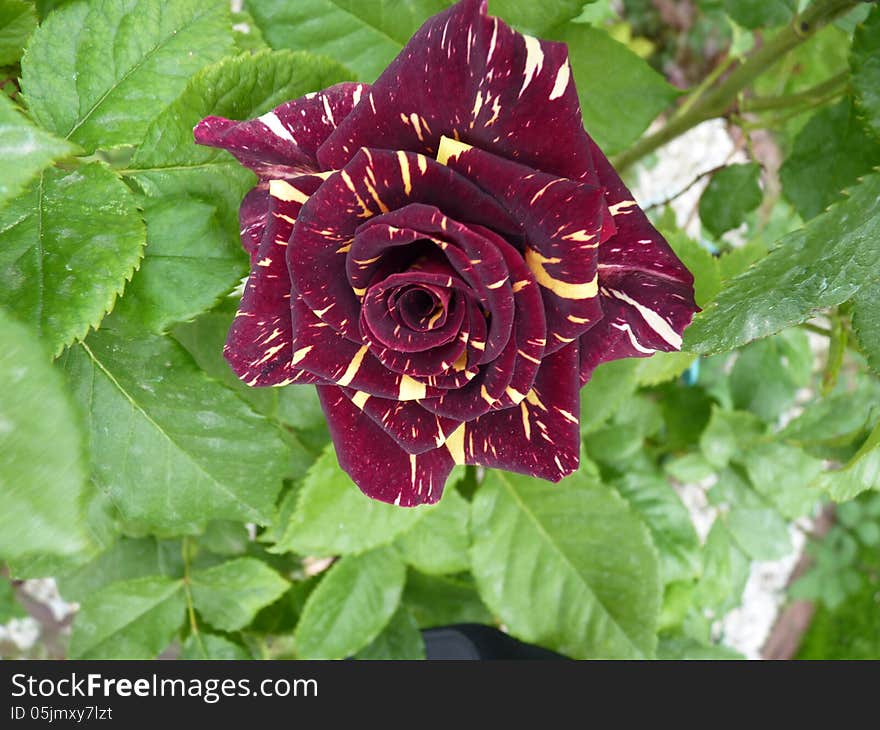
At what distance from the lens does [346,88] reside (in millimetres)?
356

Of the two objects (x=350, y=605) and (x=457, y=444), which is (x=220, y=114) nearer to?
(x=457, y=444)

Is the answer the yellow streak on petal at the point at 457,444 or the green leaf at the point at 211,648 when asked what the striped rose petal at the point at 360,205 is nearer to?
the yellow streak on petal at the point at 457,444

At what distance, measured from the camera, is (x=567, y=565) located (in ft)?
2.28

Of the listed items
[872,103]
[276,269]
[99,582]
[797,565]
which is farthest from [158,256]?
[797,565]

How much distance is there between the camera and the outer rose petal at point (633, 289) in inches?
13.7

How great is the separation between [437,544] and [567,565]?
0.14 meters

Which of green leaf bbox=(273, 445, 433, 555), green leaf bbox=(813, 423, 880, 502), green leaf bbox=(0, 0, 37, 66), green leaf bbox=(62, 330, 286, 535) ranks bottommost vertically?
green leaf bbox=(273, 445, 433, 555)

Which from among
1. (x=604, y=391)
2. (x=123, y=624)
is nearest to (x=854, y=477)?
(x=604, y=391)

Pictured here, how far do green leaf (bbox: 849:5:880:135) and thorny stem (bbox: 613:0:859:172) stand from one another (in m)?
0.05

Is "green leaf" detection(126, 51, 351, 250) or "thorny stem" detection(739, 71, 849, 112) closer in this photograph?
"green leaf" detection(126, 51, 351, 250)

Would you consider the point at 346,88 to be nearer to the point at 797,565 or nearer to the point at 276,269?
the point at 276,269

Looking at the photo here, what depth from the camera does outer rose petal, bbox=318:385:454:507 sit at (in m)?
0.40

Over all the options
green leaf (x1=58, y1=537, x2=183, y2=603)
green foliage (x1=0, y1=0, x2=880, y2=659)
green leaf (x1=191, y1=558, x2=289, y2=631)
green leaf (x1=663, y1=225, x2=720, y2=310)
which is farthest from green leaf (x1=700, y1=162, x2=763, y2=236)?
green leaf (x1=58, y1=537, x2=183, y2=603)

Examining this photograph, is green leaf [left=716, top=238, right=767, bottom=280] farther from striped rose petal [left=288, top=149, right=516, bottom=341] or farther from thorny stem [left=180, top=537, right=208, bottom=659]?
thorny stem [left=180, top=537, right=208, bottom=659]
